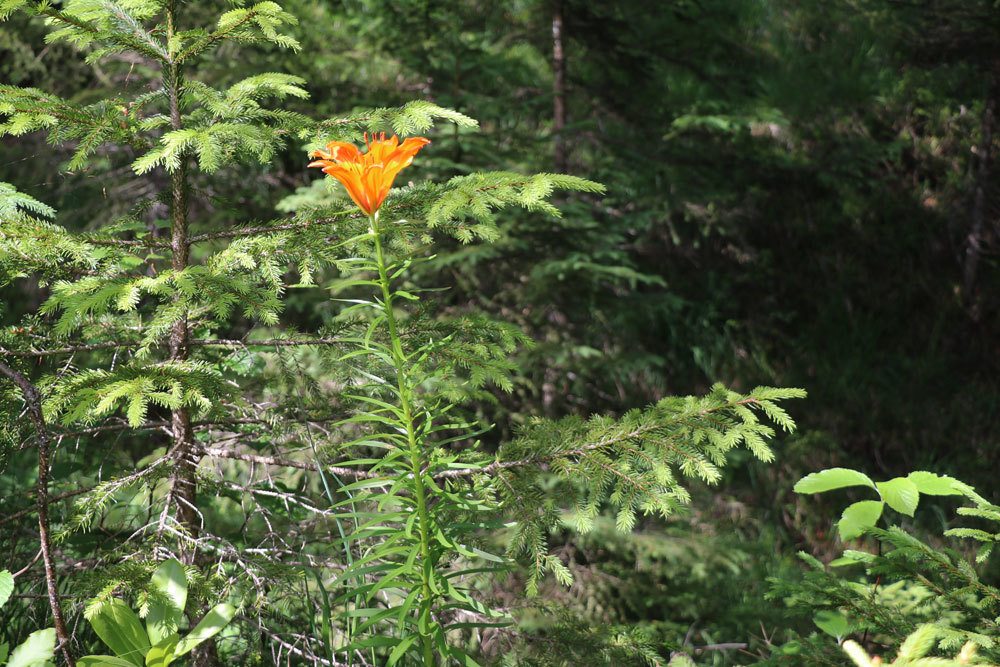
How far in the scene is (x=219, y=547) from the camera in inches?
65.9

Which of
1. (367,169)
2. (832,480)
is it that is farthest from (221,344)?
(832,480)

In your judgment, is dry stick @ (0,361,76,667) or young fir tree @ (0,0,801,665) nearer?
dry stick @ (0,361,76,667)

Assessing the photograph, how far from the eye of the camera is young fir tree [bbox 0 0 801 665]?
1357 millimetres

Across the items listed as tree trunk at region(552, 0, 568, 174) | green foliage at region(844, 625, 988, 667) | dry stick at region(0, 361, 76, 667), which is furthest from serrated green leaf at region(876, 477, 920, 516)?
tree trunk at region(552, 0, 568, 174)

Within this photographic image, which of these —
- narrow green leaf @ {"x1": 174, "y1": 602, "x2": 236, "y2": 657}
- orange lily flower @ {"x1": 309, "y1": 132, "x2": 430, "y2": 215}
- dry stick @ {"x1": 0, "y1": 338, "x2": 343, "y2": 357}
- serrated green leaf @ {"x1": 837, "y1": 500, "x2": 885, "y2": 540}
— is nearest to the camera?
orange lily flower @ {"x1": 309, "y1": 132, "x2": 430, "y2": 215}

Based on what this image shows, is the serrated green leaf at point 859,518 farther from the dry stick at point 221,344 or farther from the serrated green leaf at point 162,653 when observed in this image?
the serrated green leaf at point 162,653

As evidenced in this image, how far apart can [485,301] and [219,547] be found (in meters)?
2.46

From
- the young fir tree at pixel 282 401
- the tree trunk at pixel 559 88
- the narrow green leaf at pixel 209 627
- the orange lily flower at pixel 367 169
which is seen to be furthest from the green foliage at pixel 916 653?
the tree trunk at pixel 559 88

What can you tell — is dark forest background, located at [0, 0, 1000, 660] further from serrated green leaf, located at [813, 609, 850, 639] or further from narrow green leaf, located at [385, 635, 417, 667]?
narrow green leaf, located at [385, 635, 417, 667]

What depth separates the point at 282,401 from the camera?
197 cm

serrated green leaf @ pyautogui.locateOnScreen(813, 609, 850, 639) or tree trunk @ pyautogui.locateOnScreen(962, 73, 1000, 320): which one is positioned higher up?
serrated green leaf @ pyautogui.locateOnScreen(813, 609, 850, 639)

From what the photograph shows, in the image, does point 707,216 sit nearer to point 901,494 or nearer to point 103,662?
point 901,494

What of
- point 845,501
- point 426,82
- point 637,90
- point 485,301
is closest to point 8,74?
point 426,82

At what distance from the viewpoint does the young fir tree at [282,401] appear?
4.45ft
